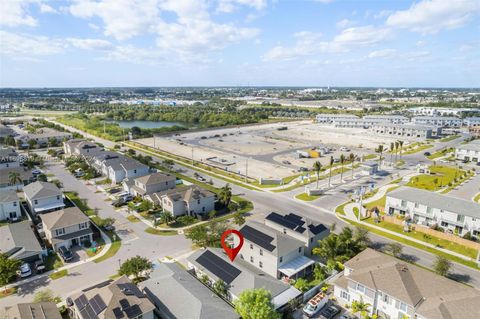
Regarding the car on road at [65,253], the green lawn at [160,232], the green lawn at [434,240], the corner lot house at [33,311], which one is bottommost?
the green lawn at [434,240]

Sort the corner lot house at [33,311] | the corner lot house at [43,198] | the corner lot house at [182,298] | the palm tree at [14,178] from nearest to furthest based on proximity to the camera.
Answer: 1. the corner lot house at [33,311]
2. the corner lot house at [182,298]
3. the corner lot house at [43,198]
4. the palm tree at [14,178]

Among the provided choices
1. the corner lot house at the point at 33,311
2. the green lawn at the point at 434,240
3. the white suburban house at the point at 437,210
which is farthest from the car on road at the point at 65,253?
the white suburban house at the point at 437,210

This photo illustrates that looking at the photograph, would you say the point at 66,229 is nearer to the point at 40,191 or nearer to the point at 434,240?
the point at 40,191

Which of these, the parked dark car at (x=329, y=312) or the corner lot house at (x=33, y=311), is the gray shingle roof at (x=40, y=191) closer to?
the corner lot house at (x=33, y=311)

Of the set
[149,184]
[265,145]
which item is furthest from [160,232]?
[265,145]

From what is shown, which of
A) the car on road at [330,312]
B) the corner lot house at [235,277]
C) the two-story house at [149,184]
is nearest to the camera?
the car on road at [330,312]

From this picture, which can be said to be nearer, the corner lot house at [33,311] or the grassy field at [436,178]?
the corner lot house at [33,311]

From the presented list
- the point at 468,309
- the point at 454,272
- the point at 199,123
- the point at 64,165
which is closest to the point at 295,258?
the point at 468,309

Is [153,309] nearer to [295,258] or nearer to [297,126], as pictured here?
[295,258]
